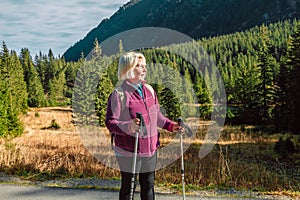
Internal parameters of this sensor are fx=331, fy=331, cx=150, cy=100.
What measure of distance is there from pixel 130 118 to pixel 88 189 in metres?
2.56

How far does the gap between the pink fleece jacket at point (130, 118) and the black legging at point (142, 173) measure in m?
0.07

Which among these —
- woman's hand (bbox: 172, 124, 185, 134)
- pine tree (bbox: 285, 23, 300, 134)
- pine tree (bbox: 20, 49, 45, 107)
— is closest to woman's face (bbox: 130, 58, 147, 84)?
woman's hand (bbox: 172, 124, 185, 134)

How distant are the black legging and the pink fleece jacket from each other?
0.24 feet

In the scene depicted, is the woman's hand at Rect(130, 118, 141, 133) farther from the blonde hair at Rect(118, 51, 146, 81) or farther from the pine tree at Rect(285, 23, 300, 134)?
the pine tree at Rect(285, 23, 300, 134)

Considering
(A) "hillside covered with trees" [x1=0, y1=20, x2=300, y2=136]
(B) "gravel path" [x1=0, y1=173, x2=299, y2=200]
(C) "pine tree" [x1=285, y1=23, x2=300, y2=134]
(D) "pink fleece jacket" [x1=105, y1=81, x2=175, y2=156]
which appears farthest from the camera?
(A) "hillside covered with trees" [x1=0, y1=20, x2=300, y2=136]

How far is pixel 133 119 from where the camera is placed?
127 inches

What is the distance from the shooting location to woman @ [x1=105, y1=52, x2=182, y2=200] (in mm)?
3322

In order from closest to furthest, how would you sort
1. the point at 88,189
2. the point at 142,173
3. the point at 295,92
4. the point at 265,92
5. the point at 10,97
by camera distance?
the point at 142,173 < the point at 88,189 < the point at 295,92 < the point at 265,92 < the point at 10,97

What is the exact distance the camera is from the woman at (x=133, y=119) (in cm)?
332

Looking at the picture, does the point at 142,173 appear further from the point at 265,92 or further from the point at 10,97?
the point at 10,97

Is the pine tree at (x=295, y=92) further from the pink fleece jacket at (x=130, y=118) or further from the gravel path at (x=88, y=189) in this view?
the pink fleece jacket at (x=130, y=118)

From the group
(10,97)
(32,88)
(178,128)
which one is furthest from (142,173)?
(32,88)

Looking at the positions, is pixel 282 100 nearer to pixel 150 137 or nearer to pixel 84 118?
pixel 84 118

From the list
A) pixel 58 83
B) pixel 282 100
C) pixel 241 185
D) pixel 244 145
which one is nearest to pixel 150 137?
pixel 241 185
